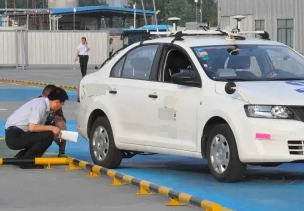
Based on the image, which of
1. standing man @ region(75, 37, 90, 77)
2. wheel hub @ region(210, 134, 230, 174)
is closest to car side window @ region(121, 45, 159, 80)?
wheel hub @ region(210, 134, 230, 174)

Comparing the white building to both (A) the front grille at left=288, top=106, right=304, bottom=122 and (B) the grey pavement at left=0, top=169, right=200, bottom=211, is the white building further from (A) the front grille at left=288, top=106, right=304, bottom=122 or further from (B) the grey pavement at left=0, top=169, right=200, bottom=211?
(A) the front grille at left=288, top=106, right=304, bottom=122

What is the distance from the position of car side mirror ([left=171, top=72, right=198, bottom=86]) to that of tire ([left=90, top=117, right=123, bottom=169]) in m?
1.47

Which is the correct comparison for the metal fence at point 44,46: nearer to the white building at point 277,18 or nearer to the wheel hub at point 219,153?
the white building at point 277,18

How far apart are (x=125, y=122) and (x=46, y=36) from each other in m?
45.1

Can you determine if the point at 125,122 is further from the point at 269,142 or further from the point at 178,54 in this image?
the point at 269,142

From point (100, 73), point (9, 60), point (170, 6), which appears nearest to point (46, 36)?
point (9, 60)

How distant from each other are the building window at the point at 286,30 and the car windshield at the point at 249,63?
38.6 m

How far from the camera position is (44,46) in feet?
186

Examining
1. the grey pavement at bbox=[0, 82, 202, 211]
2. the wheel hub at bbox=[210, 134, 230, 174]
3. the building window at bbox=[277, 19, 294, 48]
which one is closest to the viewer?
the grey pavement at bbox=[0, 82, 202, 211]

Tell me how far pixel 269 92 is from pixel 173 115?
52.7 inches

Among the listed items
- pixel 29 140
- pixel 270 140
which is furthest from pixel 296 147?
pixel 29 140

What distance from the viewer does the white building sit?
162 feet

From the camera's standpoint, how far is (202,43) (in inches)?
462

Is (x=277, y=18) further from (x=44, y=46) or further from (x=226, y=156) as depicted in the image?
(x=226, y=156)
